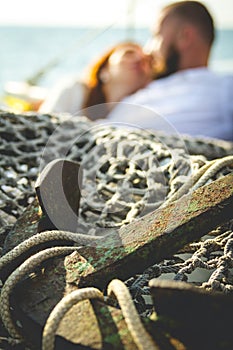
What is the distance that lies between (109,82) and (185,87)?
36cm

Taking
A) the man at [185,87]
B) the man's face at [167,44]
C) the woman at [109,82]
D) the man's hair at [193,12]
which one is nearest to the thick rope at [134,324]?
the man at [185,87]

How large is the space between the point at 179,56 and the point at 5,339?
187 cm

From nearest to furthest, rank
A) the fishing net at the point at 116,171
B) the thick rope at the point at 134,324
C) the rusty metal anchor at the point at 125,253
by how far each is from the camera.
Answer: the thick rope at the point at 134,324 → the rusty metal anchor at the point at 125,253 → the fishing net at the point at 116,171

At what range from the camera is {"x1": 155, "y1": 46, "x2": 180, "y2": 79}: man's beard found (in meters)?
2.28

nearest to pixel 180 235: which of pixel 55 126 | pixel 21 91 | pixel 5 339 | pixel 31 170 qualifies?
pixel 5 339

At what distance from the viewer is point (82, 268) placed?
62cm

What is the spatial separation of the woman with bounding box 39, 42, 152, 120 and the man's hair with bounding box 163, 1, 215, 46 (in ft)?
0.76

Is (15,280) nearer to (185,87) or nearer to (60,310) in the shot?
(60,310)

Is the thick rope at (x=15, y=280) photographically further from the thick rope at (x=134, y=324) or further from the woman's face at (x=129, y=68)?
the woman's face at (x=129, y=68)

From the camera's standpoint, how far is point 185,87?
1.97 m

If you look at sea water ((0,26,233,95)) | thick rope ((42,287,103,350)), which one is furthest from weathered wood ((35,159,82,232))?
sea water ((0,26,233,95))

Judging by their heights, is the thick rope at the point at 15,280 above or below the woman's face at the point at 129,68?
below

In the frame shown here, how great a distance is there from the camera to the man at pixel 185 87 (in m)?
1.78

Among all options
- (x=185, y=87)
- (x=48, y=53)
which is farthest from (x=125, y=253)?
(x=48, y=53)
